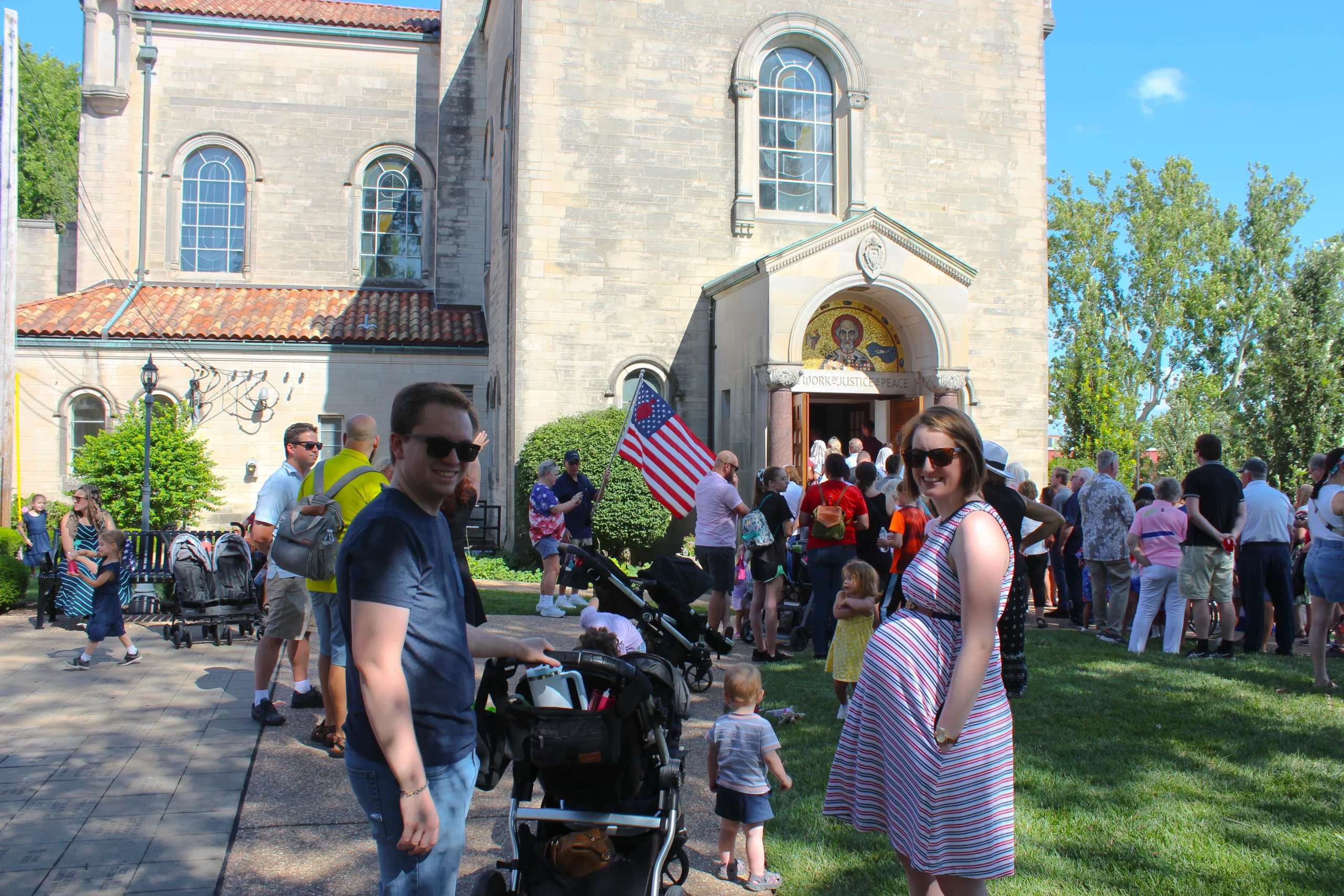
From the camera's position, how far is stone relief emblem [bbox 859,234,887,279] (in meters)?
15.8

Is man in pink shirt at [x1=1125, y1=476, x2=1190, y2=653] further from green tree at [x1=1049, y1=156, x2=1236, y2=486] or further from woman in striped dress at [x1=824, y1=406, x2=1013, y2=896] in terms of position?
green tree at [x1=1049, y1=156, x2=1236, y2=486]

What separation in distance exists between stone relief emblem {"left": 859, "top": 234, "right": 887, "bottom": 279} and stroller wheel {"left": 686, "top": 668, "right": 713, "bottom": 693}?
970 centimetres

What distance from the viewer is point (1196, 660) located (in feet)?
29.1

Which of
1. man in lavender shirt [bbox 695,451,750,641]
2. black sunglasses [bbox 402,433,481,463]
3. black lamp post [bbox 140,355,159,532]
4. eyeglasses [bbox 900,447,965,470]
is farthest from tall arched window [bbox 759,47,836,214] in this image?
black sunglasses [bbox 402,433,481,463]

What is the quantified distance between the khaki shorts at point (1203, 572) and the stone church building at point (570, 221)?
22.7ft

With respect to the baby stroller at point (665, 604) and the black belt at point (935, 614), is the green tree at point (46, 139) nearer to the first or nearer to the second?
the baby stroller at point (665, 604)

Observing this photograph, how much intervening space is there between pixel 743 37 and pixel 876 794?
17.4 metres

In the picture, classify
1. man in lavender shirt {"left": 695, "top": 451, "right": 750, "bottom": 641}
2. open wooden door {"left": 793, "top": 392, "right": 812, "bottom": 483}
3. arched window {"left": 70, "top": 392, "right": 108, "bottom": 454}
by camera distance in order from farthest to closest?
arched window {"left": 70, "top": 392, "right": 108, "bottom": 454} < open wooden door {"left": 793, "top": 392, "right": 812, "bottom": 483} < man in lavender shirt {"left": 695, "top": 451, "right": 750, "bottom": 641}

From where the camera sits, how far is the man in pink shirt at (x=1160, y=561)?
9242 mm

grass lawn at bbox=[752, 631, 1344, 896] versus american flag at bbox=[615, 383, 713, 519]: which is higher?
american flag at bbox=[615, 383, 713, 519]

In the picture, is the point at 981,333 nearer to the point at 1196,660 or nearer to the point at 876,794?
the point at 1196,660

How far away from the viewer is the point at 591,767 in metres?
3.37

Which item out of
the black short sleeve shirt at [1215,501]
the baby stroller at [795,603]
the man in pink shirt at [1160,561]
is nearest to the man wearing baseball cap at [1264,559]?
the black short sleeve shirt at [1215,501]

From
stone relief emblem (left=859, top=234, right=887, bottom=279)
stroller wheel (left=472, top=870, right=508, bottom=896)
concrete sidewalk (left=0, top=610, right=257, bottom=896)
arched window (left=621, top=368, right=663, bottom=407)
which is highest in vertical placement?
stone relief emblem (left=859, top=234, right=887, bottom=279)
